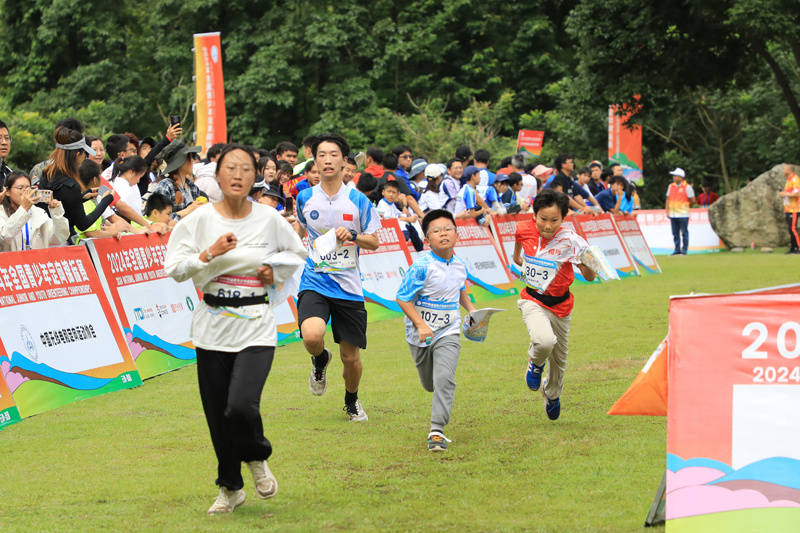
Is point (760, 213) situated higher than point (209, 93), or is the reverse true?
point (209, 93)

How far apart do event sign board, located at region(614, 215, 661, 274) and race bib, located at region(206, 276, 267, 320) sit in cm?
1758

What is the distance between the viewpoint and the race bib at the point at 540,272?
26.7 feet

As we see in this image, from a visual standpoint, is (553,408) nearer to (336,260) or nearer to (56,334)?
(336,260)

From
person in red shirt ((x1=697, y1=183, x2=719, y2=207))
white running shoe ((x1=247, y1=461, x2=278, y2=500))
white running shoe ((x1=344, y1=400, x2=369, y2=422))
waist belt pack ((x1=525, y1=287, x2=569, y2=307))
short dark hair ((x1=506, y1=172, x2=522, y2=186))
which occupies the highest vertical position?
short dark hair ((x1=506, y1=172, x2=522, y2=186))

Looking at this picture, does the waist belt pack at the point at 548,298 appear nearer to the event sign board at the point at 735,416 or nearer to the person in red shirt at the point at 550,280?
the person in red shirt at the point at 550,280

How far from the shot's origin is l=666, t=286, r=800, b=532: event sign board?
4410 millimetres

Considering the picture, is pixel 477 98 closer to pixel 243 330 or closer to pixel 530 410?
pixel 530 410

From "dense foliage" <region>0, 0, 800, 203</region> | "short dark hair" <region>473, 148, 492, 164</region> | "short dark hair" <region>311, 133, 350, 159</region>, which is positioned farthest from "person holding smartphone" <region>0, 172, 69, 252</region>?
"dense foliage" <region>0, 0, 800, 203</region>

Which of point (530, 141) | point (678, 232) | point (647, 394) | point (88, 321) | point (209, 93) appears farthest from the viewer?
point (678, 232)

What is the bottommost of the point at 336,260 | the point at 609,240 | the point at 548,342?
the point at 609,240

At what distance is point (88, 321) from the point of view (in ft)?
31.1

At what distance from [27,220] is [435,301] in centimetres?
410

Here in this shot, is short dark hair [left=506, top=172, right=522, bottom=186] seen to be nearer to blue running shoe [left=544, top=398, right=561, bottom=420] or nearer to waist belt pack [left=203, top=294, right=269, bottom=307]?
blue running shoe [left=544, top=398, right=561, bottom=420]

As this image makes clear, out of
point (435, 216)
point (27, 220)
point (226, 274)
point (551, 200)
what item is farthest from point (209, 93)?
point (226, 274)
